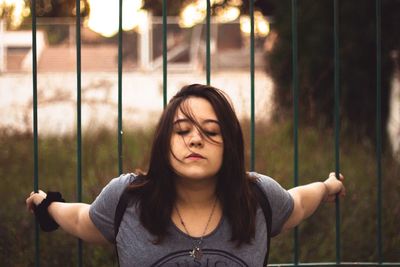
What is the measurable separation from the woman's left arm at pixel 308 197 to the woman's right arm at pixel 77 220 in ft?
1.71

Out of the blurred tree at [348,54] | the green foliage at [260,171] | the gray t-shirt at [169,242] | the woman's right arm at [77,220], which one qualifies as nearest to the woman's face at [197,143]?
the gray t-shirt at [169,242]

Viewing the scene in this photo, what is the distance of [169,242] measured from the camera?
70.1 inches

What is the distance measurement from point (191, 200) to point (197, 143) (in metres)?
0.18

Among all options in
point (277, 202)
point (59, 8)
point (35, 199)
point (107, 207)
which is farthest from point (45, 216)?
point (59, 8)

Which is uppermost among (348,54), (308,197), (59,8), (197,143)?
(59,8)

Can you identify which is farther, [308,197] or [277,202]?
[308,197]

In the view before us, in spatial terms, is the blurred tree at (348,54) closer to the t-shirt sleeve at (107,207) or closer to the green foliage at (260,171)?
the green foliage at (260,171)

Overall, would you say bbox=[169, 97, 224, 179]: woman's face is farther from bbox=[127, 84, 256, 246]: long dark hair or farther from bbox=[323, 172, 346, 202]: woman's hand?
bbox=[323, 172, 346, 202]: woman's hand

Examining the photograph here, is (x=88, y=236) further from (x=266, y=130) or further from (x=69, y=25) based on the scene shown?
(x=69, y=25)

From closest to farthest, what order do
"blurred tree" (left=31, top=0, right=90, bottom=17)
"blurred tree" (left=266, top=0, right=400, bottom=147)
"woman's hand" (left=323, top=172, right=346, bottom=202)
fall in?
"woman's hand" (left=323, top=172, right=346, bottom=202) < "blurred tree" (left=31, top=0, right=90, bottom=17) < "blurred tree" (left=266, top=0, right=400, bottom=147)

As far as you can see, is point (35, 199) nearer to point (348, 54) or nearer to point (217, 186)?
point (217, 186)

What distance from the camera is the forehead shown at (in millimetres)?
1780

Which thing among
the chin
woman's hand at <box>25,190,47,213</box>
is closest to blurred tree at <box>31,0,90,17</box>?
woman's hand at <box>25,190,47,213</box>

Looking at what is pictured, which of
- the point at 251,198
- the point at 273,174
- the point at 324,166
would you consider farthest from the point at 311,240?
the point at 251,198
